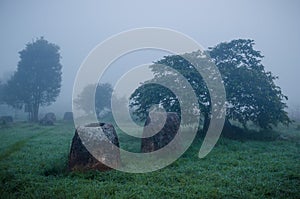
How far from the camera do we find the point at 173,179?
9.76 metres

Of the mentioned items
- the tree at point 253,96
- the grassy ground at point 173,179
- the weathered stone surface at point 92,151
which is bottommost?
the grassy ground at point 173,179

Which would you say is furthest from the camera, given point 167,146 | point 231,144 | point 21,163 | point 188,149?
point 231,144

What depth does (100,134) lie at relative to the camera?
1139cm

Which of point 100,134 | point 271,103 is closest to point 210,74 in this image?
point 271,103

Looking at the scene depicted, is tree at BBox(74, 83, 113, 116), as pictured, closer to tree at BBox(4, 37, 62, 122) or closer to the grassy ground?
tree at BBox(4, 37, 62, 122)

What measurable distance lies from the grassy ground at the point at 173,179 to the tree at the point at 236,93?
652 centimetres

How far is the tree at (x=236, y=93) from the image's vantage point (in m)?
20.1

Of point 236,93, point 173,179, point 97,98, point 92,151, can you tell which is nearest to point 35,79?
point 97,98

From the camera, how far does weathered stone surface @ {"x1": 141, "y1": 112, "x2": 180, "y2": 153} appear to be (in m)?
14.0

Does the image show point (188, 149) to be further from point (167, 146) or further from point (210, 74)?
point (210, 74)

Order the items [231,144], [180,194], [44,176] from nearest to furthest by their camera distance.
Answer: [180,194] < [44,176] < [231,144]

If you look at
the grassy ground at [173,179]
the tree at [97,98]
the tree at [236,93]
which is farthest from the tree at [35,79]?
the grassy ground at [173,179]

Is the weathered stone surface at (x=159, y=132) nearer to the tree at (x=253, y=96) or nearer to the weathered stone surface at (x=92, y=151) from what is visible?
the weathered stone surface at (x=92, y=151)

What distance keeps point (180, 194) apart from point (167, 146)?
577 cm
